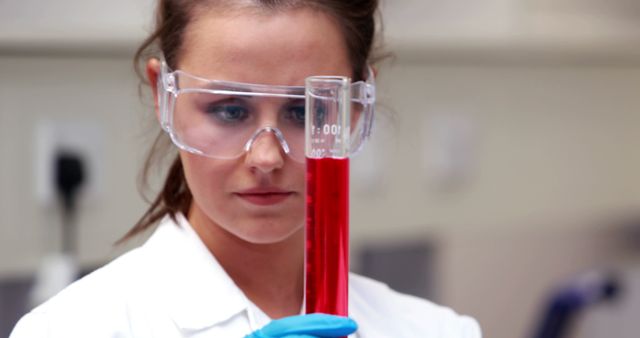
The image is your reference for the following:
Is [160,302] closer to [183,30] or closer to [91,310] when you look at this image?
[91,310]

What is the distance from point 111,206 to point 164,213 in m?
0.71

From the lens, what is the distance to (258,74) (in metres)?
1.11

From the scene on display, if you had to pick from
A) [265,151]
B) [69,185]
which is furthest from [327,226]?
[69,185]

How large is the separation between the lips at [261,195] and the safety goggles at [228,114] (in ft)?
0.15

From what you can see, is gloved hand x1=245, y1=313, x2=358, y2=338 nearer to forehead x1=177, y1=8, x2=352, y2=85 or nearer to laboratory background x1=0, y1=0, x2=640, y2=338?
forehead x1=177, y1=8, x2=352, y2=85

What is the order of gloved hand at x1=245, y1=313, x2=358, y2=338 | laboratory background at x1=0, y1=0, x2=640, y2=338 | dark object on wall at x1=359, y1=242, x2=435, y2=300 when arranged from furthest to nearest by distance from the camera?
1. dark object on wall at x1=359, y1=242, x2=435, y2=300
2. laboratory background at x1=0, y1=0, x2=640, y2=338
3. gloved hand at x1=245, y1=313, x2=358, y2=338

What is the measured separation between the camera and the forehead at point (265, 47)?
3.64 ft

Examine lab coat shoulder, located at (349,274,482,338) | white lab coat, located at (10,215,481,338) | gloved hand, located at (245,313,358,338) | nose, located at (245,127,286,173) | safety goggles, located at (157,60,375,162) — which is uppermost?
safety goggles, located at (157,60,375,162)

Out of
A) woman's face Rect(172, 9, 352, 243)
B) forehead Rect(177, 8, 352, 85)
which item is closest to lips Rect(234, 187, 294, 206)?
woman's face Rect(172, 9, 352, 243)

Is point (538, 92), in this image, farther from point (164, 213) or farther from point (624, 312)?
point (164, 213)

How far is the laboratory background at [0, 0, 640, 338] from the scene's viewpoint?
192cm

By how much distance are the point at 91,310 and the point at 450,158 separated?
1498 mm

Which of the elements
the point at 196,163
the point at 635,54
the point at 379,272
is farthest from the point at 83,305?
the point at 635,54

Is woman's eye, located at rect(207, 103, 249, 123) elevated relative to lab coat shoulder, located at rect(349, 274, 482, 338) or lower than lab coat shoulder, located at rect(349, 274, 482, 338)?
elevated
